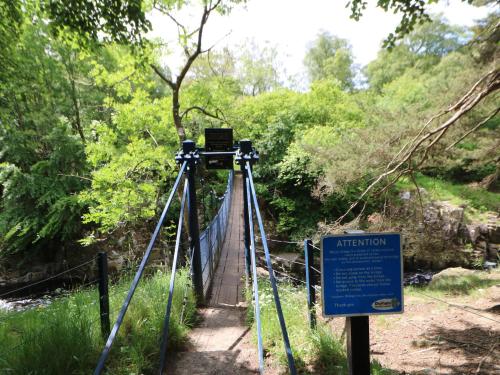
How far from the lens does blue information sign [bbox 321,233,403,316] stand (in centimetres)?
151

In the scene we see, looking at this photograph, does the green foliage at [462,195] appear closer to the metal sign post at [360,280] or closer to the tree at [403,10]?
the tree at [403,10]

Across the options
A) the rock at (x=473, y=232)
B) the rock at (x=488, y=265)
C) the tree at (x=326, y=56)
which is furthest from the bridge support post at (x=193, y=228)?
the tree at (x=326, y=56)

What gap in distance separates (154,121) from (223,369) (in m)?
6.50

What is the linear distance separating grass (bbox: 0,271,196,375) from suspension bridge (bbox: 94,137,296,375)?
129mm

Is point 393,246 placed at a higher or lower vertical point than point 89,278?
higher

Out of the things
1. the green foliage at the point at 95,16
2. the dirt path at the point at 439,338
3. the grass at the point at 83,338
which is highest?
the green foliage at the point at 95,16

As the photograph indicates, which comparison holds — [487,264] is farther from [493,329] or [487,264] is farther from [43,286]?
[43,286]

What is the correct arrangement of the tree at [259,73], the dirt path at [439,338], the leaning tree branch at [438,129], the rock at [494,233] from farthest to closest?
the tree at [259,73] < the rock at [494,233] < the leaning tree branch at [438,129] < the dirt path at [439,338]

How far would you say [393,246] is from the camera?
1.55 meters

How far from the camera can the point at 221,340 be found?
11.1 feet

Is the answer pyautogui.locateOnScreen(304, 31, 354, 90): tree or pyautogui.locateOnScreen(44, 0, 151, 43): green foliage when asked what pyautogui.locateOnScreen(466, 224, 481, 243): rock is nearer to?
pyautogui.locateOnScreen(44, 0, 151, 43): green foliage

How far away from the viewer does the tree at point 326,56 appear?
1046 inches

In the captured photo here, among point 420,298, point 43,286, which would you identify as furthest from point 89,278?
point 420,298

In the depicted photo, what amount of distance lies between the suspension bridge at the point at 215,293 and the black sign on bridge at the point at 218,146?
0.01m
